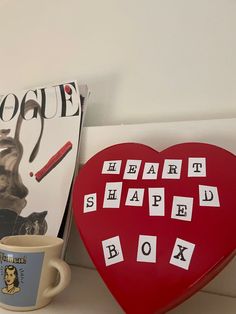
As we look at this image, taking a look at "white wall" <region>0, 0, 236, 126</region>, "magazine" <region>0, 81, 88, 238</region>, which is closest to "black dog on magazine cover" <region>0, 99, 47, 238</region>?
"magazine" <region>0, 81, 88, 238</region>

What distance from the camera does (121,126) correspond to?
0.58 meters

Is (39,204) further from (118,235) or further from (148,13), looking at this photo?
(148,13)

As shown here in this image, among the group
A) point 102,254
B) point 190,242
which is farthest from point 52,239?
point 190,242

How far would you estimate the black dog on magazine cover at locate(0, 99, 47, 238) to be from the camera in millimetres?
A: 575

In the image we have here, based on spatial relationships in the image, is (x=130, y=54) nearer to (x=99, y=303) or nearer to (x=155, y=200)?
(x=155, y=200)

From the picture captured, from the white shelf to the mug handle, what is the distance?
0.08 feet

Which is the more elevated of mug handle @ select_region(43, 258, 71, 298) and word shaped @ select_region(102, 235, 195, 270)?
word shaped @ select_region(102, 235, 195, 270)

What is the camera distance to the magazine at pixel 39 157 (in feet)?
1.89

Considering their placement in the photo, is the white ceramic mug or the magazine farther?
the magazine

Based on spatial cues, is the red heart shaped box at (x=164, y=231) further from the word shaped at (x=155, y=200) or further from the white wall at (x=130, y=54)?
the white wall at (x=130, y=54)

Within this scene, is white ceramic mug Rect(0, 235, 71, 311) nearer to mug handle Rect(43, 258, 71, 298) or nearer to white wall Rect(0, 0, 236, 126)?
mug handle Rect(43, 258, 71, 298)

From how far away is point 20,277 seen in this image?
16.3 inches

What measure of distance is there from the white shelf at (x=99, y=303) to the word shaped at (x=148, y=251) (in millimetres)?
77

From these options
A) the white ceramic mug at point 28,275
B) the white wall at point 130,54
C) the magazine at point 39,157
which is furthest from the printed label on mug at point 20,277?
the white wall at point 130,54
